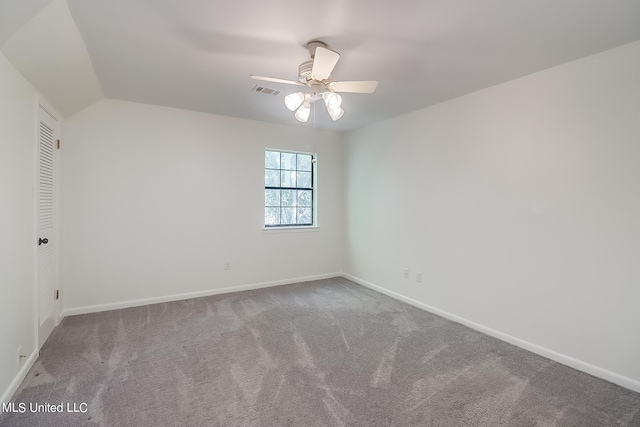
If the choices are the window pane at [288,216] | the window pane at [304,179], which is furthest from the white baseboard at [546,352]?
the window pane at [304,179]

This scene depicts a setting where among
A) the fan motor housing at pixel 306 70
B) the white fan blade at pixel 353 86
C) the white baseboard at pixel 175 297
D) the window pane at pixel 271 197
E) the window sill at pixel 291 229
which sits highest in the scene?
the fan motor housing at pixel 306 70

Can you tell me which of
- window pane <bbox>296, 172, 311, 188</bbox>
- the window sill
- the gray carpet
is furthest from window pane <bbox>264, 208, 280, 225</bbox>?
the gray carpet

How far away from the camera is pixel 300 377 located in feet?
7.47

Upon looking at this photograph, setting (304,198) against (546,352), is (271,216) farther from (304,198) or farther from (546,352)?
(546,352)

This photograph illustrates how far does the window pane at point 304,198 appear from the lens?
5031 mm

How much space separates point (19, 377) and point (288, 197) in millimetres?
3509

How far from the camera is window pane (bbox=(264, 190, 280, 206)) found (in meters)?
4.70

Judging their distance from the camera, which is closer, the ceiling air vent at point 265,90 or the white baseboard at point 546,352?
the white baseboard at point 546,352

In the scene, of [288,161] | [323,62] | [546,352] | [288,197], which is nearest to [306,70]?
[323,62]

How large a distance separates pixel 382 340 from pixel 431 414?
3.32 ft

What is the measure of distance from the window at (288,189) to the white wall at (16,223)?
270 centimetres

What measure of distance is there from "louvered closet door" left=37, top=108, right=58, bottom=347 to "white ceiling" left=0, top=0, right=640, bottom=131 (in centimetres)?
37

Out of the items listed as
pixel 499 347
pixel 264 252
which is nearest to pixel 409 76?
pixel 499 347

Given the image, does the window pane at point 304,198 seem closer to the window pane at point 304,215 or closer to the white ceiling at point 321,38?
the window pane at point 304,215
